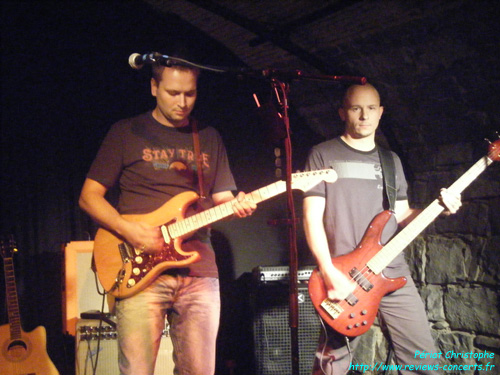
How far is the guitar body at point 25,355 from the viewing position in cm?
333

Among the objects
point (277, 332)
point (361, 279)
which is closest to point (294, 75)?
point (361, 279)

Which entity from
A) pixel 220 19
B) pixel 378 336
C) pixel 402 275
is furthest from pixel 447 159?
pixel 220 19

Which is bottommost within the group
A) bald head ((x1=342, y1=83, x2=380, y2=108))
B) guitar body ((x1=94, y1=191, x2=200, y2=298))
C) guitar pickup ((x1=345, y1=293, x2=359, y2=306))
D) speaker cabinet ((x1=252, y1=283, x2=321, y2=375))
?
speaker cabinet ((x1=252, y1=283, x2=321, y2=375))

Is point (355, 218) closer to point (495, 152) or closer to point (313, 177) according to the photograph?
point (313, 177)

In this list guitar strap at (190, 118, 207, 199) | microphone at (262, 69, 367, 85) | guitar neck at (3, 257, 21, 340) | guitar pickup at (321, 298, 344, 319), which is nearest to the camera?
microphone at (262, 69, 367, 85)

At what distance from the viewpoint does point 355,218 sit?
3043 millimetres

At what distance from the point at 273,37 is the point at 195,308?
8.43 ft

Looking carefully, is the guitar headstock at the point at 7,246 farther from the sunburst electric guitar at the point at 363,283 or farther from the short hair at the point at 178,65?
the sunburst electric guitar at the point at 363,283

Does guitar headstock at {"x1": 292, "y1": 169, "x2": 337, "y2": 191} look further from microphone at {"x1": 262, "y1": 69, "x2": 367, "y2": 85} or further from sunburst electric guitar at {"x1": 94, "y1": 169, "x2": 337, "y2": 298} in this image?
microphone at {"x1": 262, "y1": 69, "x2": 367, "y2": 85}

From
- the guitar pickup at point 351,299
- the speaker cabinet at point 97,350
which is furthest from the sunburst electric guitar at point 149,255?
the speaker cabinet at point 97,350

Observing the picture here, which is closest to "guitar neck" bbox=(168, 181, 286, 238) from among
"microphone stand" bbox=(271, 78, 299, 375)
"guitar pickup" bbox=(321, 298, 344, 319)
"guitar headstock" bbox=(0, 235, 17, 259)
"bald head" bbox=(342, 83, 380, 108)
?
"microphone stand" bbox=(271, 78, 299, 375)

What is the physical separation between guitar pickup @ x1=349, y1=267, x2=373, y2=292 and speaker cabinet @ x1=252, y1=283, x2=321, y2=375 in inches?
37.0

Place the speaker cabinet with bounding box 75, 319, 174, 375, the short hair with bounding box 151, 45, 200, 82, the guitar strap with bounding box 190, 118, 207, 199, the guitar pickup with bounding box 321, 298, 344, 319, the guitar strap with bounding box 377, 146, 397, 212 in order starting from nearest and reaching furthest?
the short hair with bounding box 151, 45, 200, 82 < the guitar strap with bounding box 190, 118, 207, 199 < the guitar pickup with bounding box 321, 298, 344, 319 < the guitar strap with bounding box 377, 146, 397, 212 < the speaker cabinet with bounding box 75, 319, 174, 375

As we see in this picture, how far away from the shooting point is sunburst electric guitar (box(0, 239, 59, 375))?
131 inches
